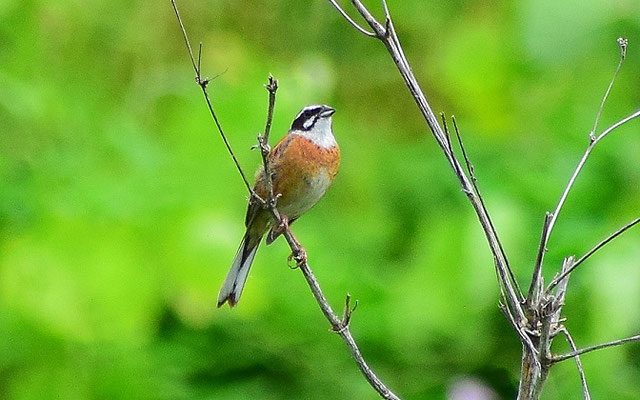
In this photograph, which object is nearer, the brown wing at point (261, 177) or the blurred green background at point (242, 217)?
the brown wing at point (261, 177)

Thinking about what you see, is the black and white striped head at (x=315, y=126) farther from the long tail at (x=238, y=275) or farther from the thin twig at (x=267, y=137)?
the thin twig at (x=267, y=137)

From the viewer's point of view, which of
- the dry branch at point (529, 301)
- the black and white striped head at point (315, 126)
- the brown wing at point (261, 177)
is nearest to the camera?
the dry branch at point (529, 301)

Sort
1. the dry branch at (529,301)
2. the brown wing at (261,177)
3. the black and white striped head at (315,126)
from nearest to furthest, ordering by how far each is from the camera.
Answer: the dry branch at (529,301), the brown wing at (261,177), the black and white striped head at (315,126)

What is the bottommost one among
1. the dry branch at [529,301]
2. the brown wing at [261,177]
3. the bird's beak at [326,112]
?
the dry branch at [529,301]

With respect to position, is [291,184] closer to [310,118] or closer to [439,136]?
[310,118]

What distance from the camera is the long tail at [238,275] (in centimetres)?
260

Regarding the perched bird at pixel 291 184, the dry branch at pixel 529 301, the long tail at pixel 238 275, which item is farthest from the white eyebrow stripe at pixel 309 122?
the dry branch at pixel 529 301

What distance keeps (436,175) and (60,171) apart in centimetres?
119

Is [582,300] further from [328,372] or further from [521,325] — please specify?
[521,325]

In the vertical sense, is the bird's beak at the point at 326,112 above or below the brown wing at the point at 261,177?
above

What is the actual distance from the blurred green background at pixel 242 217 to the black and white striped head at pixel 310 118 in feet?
1.00

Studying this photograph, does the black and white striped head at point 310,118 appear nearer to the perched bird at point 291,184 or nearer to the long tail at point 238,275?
the perched bird at point 291,184

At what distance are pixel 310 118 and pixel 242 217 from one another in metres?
0.47

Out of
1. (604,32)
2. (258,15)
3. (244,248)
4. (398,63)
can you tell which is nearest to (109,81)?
(258,15)
